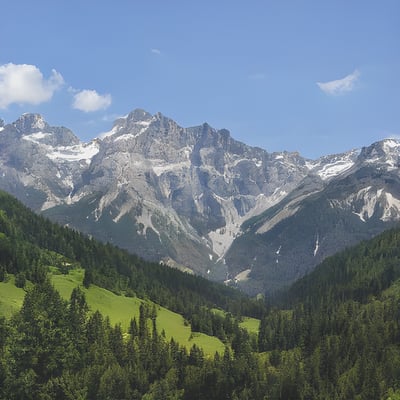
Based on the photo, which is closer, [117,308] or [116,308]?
A: [116,308]

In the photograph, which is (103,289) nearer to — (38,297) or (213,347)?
(213,347)

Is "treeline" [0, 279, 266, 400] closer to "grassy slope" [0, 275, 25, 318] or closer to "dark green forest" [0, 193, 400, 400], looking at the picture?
"dark green forest" [0, 193, 400, 400]

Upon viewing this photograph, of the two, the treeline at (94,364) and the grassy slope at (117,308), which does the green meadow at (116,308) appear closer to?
the grassy slope at (117,308)

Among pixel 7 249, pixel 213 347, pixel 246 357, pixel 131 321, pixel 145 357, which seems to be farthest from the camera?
pixel 7 249

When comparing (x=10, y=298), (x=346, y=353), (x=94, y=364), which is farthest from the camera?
(x=346, y=353)

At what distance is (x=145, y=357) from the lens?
12525 cm

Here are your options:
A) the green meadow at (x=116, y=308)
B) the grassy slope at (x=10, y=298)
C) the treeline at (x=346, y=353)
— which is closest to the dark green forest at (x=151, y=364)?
the treeline at (x=346, y=353)

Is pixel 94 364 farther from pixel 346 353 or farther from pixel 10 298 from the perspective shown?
pixel 346 353

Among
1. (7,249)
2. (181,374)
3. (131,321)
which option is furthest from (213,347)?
(7,249)

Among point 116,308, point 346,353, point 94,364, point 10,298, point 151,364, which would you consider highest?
point 346,353

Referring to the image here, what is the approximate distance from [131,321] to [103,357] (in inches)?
1500

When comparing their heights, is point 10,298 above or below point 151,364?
above

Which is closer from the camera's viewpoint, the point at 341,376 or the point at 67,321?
the point at 67,321

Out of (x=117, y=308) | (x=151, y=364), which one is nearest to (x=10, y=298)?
(x=117, y=308)
